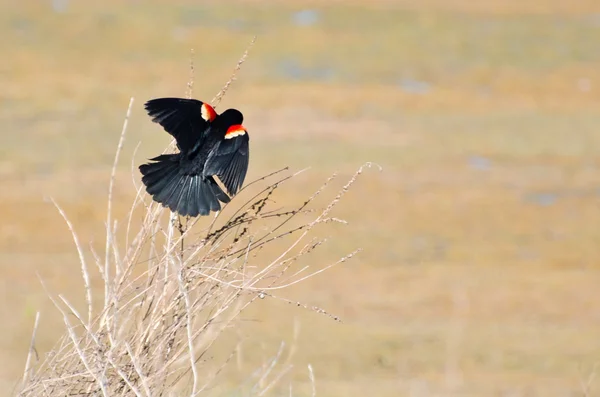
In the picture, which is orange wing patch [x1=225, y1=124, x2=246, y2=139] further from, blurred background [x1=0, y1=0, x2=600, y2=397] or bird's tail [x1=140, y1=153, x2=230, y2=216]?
blurred background [x1=0, y1=0, x2=600, y2=397]

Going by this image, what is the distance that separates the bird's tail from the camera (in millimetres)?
3229

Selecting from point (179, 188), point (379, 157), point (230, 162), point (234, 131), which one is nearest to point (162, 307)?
point (179, 188)

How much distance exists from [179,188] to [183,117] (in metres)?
0.34

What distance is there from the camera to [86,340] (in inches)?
107

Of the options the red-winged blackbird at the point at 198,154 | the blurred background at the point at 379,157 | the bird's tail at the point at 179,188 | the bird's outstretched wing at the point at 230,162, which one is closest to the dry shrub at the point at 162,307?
the bird's tail at the point at 179,188

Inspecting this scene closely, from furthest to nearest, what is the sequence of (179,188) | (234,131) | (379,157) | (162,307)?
(379,157) < (234,131) < (179,188) < (162,307)

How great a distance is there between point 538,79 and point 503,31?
2.10 meters

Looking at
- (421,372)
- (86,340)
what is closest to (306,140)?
(421,372)

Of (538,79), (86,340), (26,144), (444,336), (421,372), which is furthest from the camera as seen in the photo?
(538,79)

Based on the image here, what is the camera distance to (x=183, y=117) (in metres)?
3.59

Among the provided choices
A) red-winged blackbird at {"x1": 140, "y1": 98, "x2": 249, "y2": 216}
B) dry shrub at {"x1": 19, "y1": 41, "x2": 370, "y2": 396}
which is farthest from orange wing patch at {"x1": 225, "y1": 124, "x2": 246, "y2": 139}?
dry shrub at {"x1": 19, "y1": 41, "x2": 370, "y2": 396}

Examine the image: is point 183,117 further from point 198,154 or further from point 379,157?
point 379,157

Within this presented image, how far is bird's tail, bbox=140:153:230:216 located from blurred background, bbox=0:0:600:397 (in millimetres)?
799

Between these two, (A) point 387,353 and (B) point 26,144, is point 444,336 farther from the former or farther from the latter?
(B) point 26,144
